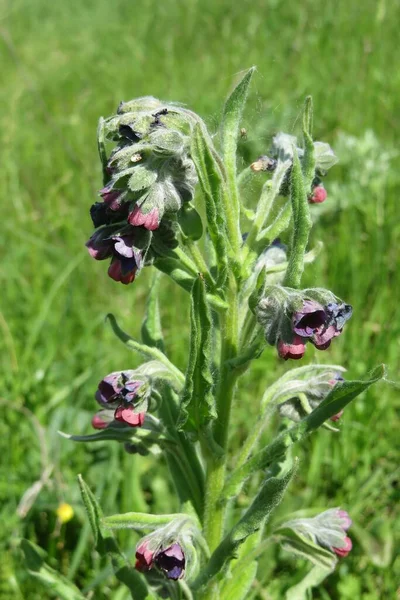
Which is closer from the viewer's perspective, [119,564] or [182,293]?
[119,564]

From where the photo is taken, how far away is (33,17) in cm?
1200

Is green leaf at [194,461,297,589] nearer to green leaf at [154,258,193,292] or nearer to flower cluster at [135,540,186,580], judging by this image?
flower cluster at [135,540,186,580]

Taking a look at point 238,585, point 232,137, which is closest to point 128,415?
point 238,585

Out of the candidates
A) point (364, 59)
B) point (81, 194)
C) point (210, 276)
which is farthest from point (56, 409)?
point (364, 59)

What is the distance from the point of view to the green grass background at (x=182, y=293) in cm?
272

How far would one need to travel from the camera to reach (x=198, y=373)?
5.49 feet

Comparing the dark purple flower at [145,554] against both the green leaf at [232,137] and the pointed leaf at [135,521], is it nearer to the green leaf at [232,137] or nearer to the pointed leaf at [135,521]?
the pointed leaf at [135,521]

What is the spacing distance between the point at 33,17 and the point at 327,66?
8.23 metres

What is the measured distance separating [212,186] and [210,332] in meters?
0.35

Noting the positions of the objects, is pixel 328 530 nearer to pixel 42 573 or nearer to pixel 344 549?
pixel 344 549

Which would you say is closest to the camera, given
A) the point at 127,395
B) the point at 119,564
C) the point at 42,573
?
the point at 127,395

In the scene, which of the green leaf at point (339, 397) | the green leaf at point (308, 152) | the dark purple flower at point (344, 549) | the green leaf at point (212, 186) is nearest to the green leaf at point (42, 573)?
the dark purple flower at point (344, 549)

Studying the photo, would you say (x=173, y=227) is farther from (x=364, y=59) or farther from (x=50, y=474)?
(x=364, y=59)

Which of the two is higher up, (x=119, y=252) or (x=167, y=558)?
(x=119, y=252)
